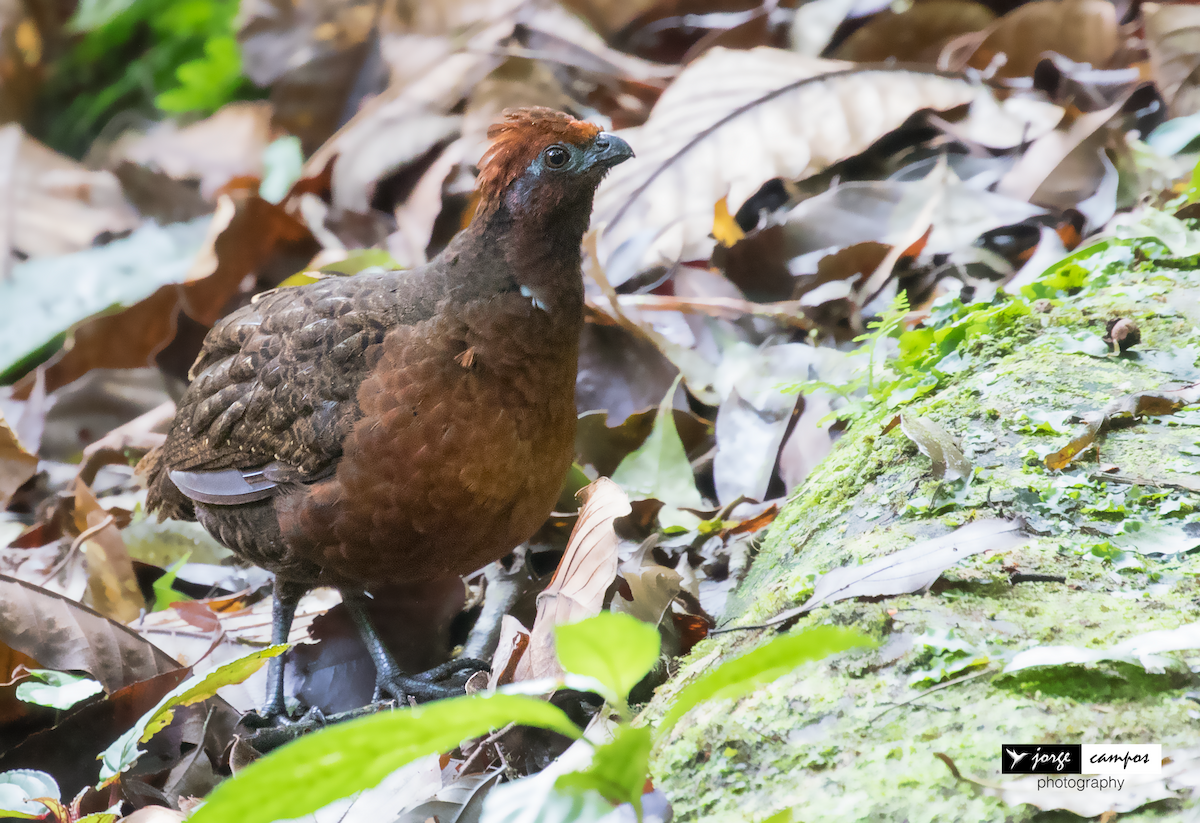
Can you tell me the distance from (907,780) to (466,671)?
4.95 ft

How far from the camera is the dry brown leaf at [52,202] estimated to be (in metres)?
5.02

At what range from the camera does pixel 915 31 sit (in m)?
4.20

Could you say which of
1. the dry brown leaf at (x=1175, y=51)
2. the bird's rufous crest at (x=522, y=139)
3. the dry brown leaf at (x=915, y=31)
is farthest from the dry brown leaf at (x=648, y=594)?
the dry brown leaf at (x=915, y=31)

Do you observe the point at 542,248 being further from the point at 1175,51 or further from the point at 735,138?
the point at 1175,51

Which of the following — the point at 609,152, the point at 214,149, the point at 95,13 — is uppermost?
the point at 95,13

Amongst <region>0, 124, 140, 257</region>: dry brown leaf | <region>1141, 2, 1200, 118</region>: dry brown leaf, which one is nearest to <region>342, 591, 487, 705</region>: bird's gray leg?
<region>1141, 2, 1200, 118</region>: dry brown leaf

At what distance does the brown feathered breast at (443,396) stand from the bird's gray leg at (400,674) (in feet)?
0.57

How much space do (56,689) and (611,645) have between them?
5.64 feet

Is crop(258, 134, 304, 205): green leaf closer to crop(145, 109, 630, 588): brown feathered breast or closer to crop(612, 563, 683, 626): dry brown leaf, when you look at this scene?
crop(145, 109, 630, 588): brown feathered breast

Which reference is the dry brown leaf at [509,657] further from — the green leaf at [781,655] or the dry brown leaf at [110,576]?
the dry brown leaf at [110,576]

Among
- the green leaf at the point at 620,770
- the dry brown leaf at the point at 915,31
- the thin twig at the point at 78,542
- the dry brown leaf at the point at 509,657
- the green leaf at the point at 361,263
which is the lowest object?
the thin twig at the point at 78,542

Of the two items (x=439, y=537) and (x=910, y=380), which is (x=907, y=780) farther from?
Answer: (x=439, y=537)

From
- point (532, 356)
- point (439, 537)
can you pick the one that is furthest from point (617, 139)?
point (439, 537)

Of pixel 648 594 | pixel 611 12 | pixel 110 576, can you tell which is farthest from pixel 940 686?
pixel 611 12
